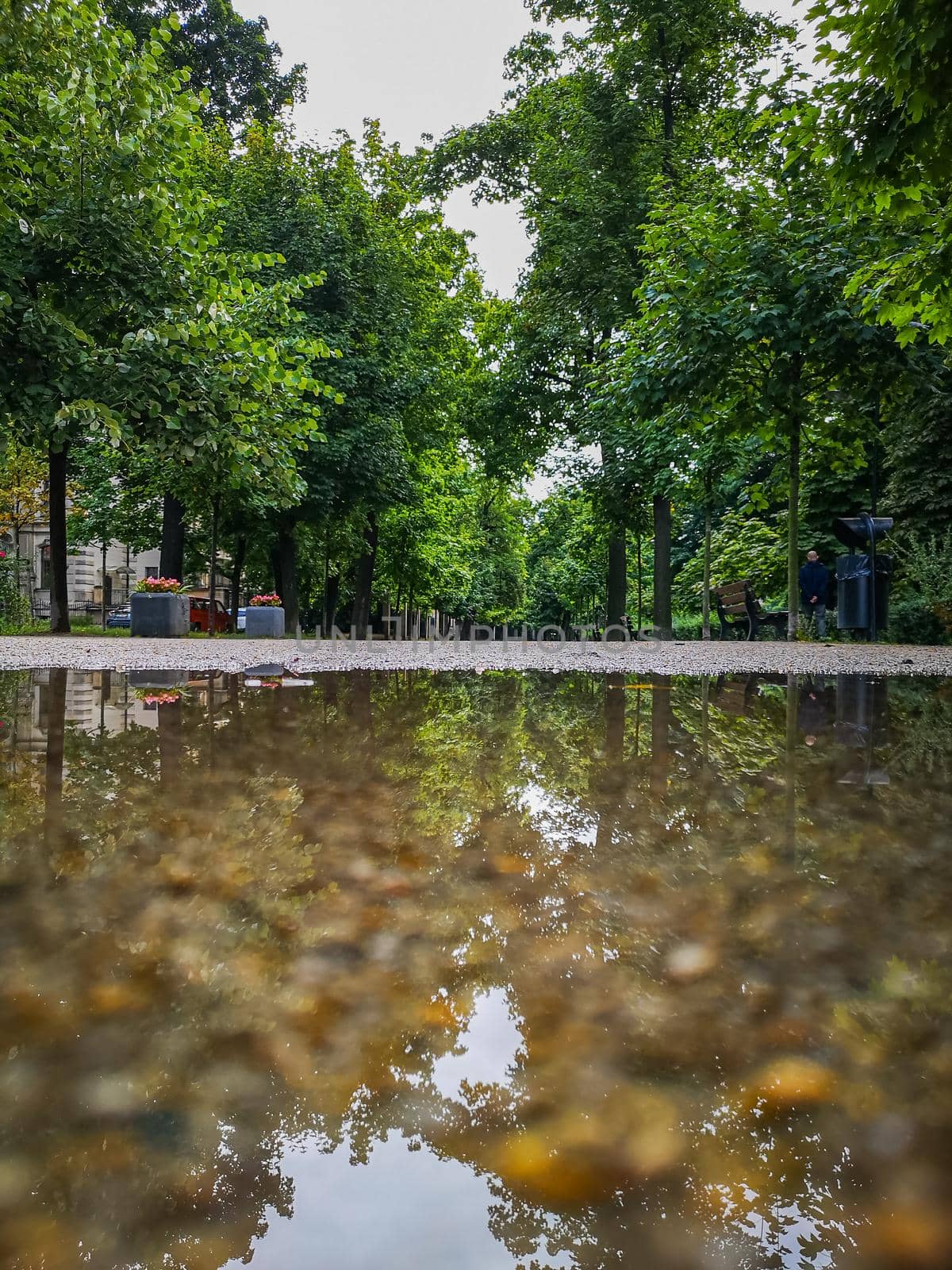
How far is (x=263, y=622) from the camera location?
21047 mm

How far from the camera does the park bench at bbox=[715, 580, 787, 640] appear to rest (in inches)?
781

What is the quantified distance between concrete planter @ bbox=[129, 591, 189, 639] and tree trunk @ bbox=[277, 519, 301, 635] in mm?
3340

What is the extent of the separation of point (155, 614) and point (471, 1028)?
64.4ft

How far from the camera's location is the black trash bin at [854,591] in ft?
46.4

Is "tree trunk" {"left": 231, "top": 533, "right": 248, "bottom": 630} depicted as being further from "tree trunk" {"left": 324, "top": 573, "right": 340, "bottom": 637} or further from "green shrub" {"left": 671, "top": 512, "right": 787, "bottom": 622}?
"green shrub" {"left": 671, "top": 512, "right": 787, "bottom": 622}

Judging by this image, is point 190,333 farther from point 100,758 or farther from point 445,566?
point 445,566

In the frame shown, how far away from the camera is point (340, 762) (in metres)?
2.96

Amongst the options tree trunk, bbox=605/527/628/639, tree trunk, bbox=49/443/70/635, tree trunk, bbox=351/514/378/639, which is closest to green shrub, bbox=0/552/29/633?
tree trunk, bbox=49/443/70/635

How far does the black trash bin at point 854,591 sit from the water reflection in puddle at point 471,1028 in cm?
1282

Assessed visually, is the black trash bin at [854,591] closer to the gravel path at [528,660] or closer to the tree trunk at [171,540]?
the gravel path at [528,660]

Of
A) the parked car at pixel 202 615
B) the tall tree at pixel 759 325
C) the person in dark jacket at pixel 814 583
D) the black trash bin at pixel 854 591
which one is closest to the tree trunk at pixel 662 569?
the person in dark jacket at pixel 814 583

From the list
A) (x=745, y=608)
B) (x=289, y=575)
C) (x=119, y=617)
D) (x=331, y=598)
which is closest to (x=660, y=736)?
(x=745, y=608)

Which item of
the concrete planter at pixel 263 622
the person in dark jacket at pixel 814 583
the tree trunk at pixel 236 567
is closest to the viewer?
the person in dark jacket at pixel 814 583

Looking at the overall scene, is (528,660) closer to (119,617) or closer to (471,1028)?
(471,1028)
